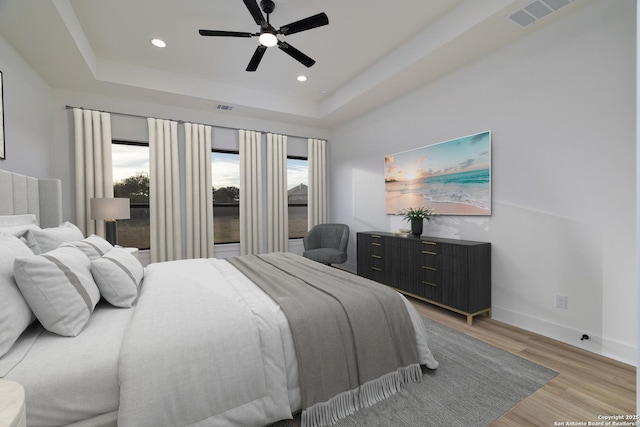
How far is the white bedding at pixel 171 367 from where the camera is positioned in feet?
3.45

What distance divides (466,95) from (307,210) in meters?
3.29

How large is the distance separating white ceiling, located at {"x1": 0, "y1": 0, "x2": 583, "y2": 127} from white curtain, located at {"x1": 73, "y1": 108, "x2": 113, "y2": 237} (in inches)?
16.1

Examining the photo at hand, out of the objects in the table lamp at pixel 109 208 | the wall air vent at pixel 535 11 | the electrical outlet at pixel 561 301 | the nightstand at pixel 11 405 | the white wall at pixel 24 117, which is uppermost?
the wall air vent at pixel 535 11

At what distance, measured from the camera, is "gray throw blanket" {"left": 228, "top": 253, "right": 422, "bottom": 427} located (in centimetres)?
145

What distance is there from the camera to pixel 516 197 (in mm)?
2713

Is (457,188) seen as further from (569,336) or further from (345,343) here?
(345,343)

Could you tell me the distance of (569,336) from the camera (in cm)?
237

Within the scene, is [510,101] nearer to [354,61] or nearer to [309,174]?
[354,61]

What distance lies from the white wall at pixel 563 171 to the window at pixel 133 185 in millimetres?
4479

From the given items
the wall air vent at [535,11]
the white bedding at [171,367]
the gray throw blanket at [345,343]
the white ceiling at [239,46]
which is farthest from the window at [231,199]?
the wall air vent at [535,11]

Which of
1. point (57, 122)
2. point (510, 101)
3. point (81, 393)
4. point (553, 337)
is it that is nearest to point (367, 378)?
point (81, 393)

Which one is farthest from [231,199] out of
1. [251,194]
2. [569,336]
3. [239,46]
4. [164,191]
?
[569,336]

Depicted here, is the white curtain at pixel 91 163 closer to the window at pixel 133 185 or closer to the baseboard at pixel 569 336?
the window at pixel 133 185

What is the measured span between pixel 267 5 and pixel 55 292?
2707 mm
